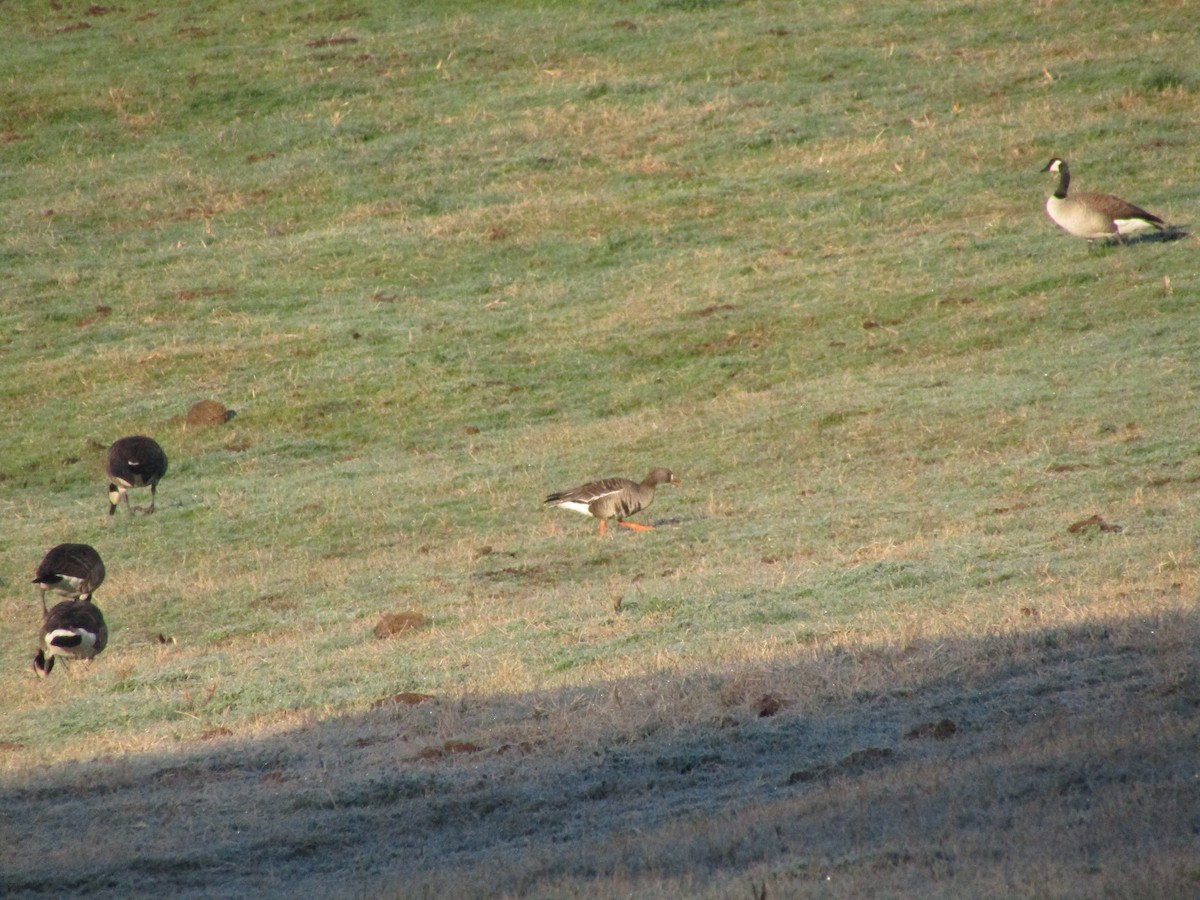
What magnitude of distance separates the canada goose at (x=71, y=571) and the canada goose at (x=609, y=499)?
5.48m

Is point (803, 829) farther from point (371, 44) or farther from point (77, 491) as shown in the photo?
point (371, 44)

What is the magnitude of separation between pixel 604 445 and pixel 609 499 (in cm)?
409

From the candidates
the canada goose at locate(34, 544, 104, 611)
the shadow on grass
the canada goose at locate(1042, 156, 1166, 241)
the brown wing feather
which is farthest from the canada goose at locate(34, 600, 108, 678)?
the brown wing feather

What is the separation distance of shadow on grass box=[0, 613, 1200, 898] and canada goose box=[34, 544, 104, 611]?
245 inches

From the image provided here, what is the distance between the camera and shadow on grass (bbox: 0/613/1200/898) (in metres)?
6.87

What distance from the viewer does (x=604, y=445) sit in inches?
867

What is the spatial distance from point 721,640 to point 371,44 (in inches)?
1354

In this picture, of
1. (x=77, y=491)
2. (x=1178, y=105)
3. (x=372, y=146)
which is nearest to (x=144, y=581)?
(x=77, y=491)

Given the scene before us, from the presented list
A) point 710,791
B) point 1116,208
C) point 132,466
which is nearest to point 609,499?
point 132,466

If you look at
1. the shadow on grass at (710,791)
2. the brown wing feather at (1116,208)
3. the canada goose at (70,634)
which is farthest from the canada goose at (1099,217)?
the canada goose at (70,634)

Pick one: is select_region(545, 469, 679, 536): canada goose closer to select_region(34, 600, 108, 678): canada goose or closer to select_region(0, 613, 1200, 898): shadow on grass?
select_region(34, 600, 108, 678): canada goose

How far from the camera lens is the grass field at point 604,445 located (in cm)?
843

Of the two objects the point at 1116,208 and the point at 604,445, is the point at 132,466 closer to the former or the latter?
the point at 604,445

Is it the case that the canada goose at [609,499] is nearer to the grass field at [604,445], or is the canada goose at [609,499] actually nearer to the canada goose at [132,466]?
the grass field at [604,445]
